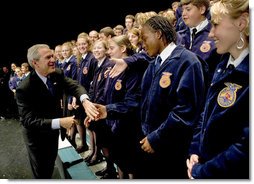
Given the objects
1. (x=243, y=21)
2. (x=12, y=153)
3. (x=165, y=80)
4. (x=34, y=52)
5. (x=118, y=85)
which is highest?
(x=243, y=21)

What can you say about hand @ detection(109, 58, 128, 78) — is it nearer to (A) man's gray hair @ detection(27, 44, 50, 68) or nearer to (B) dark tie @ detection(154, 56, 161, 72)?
(B) dark tie @ detection(154, 56, 161, 72)

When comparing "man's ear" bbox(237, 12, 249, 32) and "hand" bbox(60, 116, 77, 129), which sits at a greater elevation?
"man's ear" bbox(237, 12, 249, 32)

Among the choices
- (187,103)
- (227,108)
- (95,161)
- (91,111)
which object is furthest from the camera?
(95,161)

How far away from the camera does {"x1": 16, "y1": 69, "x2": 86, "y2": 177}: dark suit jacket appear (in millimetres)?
1653

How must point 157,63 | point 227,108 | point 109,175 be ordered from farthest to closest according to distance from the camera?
1. point 109,175
2. point 157,63
3. point 227,108

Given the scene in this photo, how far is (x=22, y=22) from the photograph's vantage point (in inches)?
63.7

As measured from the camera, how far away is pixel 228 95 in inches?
36.4

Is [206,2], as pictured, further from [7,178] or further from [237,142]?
[7,178]

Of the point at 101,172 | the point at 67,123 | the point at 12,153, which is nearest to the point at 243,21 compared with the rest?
the point at 67,123

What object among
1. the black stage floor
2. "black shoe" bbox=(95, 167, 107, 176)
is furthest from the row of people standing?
the black stage floor

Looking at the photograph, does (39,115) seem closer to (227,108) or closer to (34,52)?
(34,52)

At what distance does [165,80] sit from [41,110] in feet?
2.95

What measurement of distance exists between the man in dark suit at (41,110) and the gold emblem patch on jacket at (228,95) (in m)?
0.84

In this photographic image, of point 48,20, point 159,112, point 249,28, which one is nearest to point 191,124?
point 159,112
